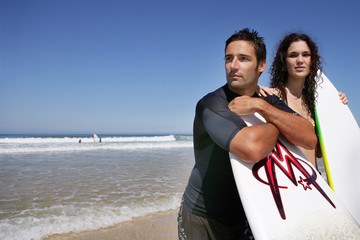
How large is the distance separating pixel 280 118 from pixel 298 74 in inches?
49.2

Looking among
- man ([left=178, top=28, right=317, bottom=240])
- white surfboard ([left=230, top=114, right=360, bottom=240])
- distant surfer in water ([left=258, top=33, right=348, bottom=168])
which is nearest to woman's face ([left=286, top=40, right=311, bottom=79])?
distant surfer in water ([left=258, top=33, right=348, bottom=168])

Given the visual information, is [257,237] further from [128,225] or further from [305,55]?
[128,225]

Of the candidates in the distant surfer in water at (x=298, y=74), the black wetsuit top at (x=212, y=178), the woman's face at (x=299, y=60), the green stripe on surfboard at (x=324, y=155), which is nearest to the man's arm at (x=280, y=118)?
the black wetsuit top at (x=212, y=178)

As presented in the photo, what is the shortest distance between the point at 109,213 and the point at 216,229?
306 centimetres

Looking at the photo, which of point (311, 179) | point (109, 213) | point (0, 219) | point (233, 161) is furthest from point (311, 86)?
point (0, 219)

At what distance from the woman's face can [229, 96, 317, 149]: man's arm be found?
112 cm

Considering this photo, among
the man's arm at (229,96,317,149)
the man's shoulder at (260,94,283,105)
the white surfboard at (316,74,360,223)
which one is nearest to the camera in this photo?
the man's arm at (229,96,317,149)

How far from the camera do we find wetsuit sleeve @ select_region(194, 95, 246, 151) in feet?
4.03

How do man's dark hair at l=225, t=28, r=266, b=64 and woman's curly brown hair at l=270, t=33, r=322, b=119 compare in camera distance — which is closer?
man's dark hair at l=225, t=28, r=266, b=64

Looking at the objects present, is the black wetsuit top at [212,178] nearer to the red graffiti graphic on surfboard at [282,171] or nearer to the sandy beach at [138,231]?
the red graffiti graphic on surfboard at [282,171]

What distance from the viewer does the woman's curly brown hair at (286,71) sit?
249 cm

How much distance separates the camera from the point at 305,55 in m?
2.45

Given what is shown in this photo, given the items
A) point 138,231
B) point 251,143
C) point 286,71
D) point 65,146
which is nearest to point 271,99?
point 251,143

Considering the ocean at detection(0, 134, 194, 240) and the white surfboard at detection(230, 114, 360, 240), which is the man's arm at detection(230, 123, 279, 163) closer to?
the white surfboard at detection(230, 114, 360, 240)
